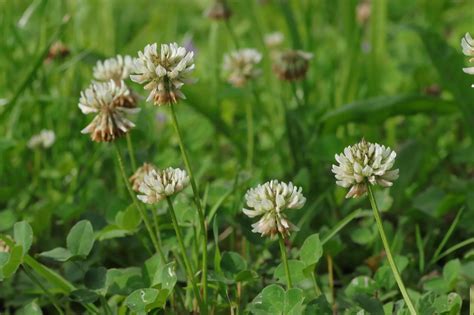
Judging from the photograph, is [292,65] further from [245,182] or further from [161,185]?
[161,185]

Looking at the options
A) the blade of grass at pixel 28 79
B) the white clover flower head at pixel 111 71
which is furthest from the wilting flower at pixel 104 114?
the blade of grass at pixel 28 79

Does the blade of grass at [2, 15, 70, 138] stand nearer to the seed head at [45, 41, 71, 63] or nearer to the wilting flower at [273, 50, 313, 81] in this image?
the seed head at [45, 41, 71, 63]

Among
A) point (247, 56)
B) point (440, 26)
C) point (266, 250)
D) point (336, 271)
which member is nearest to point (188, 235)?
point (266, 250)

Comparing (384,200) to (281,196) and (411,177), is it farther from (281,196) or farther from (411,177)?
(281,196)

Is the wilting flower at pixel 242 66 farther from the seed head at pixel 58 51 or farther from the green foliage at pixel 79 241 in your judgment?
the green foliage at pixel 79 241

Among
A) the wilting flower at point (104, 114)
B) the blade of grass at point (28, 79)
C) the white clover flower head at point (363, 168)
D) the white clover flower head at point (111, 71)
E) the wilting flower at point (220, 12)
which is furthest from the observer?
the wilting flower at point (220, 12)

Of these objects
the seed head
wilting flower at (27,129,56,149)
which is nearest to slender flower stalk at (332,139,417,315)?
wilting flower at (27,129,56,149)

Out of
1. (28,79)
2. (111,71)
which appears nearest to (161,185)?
(111,71)
